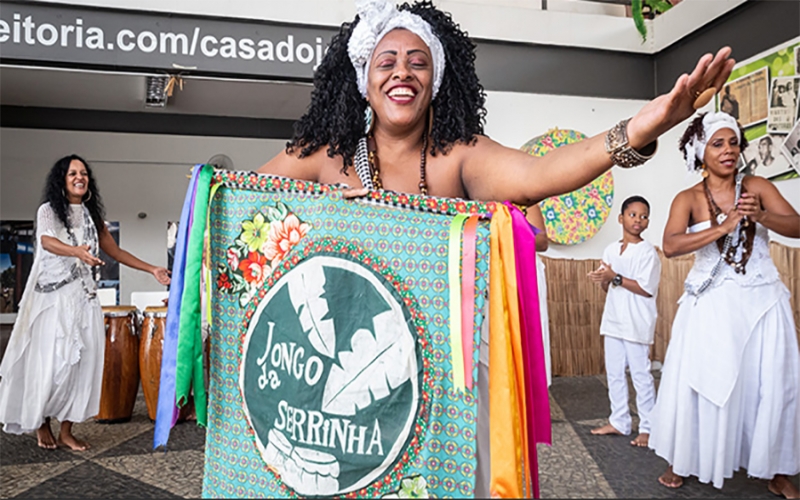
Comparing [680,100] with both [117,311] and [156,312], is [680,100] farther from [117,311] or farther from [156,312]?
[117,311]

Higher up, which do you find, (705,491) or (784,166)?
(784,166)

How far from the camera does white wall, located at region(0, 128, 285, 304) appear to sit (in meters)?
9.04

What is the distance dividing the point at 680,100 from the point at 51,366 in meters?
4.08

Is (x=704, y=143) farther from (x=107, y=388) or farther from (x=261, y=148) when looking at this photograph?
(x=261, y=148)

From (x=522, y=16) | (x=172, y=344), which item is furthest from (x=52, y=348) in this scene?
(x=522, y=16)

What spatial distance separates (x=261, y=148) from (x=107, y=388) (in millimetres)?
5382

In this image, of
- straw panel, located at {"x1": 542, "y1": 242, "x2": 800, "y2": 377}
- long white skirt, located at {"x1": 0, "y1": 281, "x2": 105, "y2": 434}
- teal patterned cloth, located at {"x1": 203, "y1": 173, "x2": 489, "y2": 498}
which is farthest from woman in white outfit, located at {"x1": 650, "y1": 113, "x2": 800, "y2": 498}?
long white skirt, located at {"x1": 0, "y1": 281, "x2": 105, "y2": 434}

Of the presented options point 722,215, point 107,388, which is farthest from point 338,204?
point 107,388

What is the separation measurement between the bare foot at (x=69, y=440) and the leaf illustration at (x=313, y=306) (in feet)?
10.6

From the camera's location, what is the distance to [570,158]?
138 cm

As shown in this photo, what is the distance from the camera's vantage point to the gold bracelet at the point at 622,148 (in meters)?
1.31

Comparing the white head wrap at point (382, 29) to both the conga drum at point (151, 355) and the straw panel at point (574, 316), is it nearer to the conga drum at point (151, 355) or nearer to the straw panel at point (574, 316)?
the conga drum at point (151, 355)

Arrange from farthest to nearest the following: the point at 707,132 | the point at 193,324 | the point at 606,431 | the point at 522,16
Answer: the point at 522,16, the point at 606,431, the point at 707,132, the point at 193,324

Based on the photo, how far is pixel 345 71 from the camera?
1.90m
